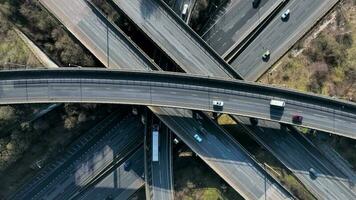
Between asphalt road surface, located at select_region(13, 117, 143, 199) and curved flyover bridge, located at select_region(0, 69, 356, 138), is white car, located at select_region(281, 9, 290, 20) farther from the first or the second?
asphalt road surface, located at select_region(13, 117, 143, 199)

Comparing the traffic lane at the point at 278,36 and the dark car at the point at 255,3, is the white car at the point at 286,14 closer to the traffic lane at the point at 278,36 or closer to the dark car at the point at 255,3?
the traffic lane at the point at 278,36

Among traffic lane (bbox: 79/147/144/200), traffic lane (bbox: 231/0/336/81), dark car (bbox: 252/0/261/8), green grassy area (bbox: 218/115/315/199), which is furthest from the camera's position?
traffic lane (bbox: 79/147/144/200)

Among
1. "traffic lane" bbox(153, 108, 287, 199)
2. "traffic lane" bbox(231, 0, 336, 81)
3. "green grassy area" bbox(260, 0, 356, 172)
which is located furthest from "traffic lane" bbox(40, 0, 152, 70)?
"green grassy area" bbox(260, 0, 356, 172)

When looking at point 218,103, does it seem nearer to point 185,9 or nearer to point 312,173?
point 185,9

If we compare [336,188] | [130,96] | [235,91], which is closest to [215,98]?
[235,91]

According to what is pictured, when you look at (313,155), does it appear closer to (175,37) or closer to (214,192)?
(214,192)

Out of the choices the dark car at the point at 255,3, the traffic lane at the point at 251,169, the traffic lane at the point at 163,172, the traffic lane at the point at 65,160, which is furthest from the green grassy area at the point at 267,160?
the traffic lane at the point at 65,160
